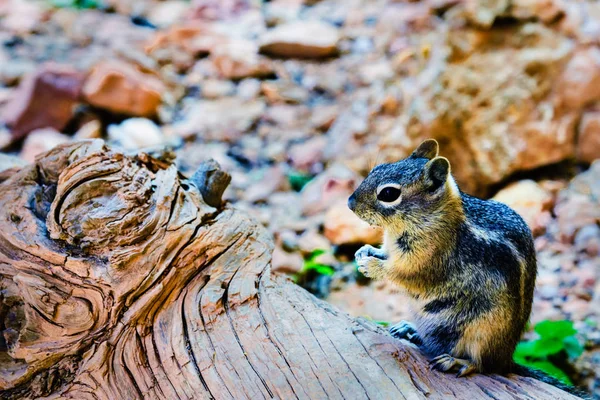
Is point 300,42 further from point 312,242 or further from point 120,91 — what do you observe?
point 312,242

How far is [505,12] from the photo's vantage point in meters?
4.62

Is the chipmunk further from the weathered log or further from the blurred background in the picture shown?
the blurred background

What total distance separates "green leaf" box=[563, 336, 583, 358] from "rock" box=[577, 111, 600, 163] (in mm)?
1959

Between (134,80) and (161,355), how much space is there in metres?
3.90

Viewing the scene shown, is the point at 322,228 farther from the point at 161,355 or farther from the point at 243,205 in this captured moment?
the point at 161,355

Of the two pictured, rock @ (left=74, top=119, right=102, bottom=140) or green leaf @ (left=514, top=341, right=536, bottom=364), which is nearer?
green leaf @ (left=514, top=341, right=536, bottom=364)

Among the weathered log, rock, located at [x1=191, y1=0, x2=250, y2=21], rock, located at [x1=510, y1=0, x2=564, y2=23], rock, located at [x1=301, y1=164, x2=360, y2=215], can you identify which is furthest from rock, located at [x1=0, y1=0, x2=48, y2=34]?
rock, located at [x1=510, y1=0, x2=564, y2=23]

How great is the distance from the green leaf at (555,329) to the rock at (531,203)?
3.63ft

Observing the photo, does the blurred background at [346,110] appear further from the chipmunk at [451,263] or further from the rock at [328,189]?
the chipmunk at [451,263]

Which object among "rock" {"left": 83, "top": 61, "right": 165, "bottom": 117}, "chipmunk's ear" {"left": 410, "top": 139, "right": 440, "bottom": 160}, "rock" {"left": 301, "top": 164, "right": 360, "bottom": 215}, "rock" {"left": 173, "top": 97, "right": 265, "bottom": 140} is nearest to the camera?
"chipmunk's ear" {"left": 410, "top": 139, "right": 440, "bottom": 160}

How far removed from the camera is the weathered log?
221 centimetres

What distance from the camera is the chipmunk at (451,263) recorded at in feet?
7.64

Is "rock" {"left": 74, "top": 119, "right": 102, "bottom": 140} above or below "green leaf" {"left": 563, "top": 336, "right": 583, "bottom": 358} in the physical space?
below

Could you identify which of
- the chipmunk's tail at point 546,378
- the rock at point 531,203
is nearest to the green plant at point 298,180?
the rock at point 531,203
